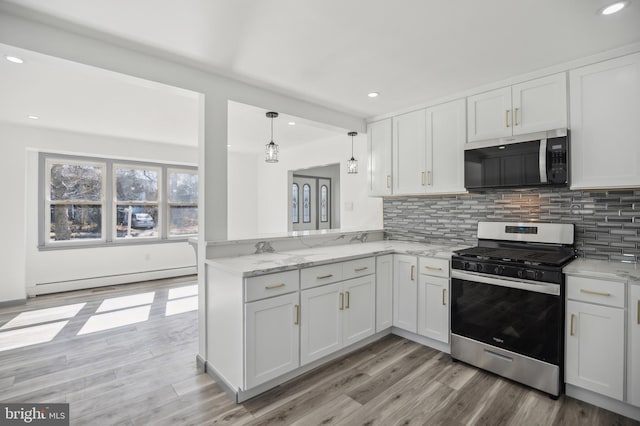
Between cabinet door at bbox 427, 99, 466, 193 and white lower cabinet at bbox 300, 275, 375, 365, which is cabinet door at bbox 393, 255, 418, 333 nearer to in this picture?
white lower cabinet at bbox 300, 275, 375, 365

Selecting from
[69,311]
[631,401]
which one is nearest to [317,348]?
[631,401]

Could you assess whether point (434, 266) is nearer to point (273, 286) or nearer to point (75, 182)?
point (273, 286)

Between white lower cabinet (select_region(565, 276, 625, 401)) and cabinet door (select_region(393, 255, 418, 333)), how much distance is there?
117cm

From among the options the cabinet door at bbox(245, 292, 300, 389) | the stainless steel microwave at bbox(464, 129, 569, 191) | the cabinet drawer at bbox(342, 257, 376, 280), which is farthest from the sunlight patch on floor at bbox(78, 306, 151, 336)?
the stainless steel microwave at bbox(464, 129, 569, 191)

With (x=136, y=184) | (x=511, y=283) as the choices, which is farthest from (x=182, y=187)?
(x=511, y=283)

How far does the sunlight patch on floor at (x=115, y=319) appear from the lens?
3436mm

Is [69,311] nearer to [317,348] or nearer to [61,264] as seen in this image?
[61,264]

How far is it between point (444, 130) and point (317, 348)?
2.44m

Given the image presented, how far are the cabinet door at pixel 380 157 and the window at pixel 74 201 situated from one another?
472cm

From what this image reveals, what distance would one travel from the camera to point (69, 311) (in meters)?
4.02

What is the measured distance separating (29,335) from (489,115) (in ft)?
16.8

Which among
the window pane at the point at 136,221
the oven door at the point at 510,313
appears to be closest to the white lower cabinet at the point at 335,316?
the oven door at the point at 510,313

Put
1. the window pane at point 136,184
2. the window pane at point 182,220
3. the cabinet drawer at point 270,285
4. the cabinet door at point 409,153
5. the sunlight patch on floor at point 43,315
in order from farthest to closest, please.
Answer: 1. the window pane at point 182,220
2. the window pane at point 136,184
3. the sunlight patch on floor at point 43,315
4. the cabinet door at point 409,153
5. the cabinet drawer at point 270,285

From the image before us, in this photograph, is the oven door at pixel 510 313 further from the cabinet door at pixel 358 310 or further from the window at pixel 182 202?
the window at pixel 182 202
